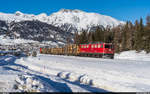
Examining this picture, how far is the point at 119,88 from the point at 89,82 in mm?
3222

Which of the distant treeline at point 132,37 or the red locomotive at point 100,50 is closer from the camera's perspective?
the red locomotive at point 100,50

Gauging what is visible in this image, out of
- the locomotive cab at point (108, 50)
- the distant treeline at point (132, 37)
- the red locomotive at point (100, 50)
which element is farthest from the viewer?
the distant treeline at point (132, 37)

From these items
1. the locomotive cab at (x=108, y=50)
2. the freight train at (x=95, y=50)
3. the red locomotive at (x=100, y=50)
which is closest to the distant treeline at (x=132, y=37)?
the freight train at (x=95, y=50)

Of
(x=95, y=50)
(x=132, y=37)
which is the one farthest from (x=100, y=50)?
(x=132, y=37)

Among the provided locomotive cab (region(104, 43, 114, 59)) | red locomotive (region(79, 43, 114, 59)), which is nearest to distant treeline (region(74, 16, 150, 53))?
red locomotive (region(79, 43, 114, 59))

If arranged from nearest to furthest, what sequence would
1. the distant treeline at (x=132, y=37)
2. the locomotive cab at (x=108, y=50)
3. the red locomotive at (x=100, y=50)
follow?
1. the locomotive cab at (x=108, y=50)
2. the red locomotive at (x=100, y=50)
3. the distant treeline at (x=132, y=37)

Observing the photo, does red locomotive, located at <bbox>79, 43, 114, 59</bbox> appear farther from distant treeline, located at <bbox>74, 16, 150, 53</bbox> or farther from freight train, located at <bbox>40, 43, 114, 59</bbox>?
distant treeline, located at <bbox>74, 16, 150, 53</bbox>

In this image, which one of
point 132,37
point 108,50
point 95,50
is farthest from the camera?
point 132,37

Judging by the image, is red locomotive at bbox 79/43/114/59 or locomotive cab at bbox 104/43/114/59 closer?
locomotive cab at bbox 104/43/114/59

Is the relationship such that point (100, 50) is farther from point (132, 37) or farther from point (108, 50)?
point (132, 37)

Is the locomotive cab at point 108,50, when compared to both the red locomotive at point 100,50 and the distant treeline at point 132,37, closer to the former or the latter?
the red locomotive at point 100,50

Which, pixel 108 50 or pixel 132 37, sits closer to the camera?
pixel 108 50

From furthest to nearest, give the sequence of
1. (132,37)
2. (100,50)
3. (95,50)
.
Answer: (132,37) < (95,50) < (100,50)

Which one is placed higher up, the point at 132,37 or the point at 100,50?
the point at 132,37
